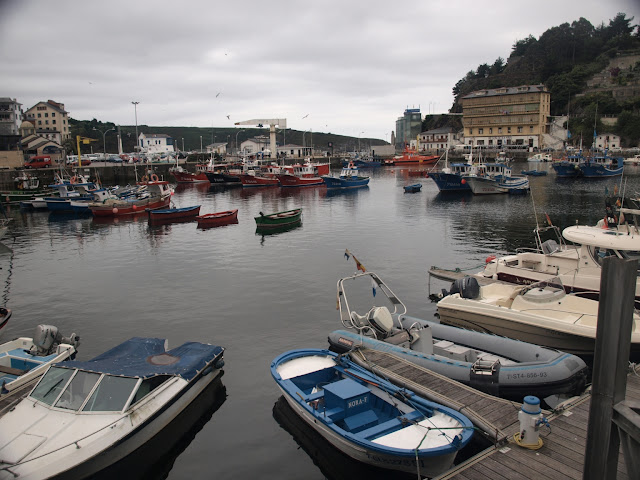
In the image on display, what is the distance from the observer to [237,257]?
92.9ft

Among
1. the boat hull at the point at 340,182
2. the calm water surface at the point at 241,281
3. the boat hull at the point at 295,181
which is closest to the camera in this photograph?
the calm water surface at the point at 241,281

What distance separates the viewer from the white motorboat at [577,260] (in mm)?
15000

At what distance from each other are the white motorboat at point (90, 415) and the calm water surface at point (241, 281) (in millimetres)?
1253

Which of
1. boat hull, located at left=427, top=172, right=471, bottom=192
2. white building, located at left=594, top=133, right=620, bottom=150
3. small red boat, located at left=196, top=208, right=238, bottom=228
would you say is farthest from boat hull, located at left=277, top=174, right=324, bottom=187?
white building, located at left=594, top=133, right=620, bottom=150

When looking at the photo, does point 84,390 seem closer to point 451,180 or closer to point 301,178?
→ point 451,180

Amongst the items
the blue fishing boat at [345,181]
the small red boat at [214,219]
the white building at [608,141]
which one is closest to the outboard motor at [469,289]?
the small red boat at [214,219]

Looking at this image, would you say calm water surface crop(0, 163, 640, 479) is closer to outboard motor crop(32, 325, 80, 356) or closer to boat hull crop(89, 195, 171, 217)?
boat hull crop(89, 195, 171, 217)

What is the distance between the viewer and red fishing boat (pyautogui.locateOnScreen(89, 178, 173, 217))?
46.6m

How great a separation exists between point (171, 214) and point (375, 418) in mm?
36669

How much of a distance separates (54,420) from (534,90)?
128 meters

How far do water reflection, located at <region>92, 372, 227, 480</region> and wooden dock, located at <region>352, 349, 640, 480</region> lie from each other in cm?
403

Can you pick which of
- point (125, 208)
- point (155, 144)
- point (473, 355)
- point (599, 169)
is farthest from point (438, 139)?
point (473, 355)

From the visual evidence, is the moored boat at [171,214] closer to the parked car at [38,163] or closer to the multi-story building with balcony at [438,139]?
the parked car at [38,163]

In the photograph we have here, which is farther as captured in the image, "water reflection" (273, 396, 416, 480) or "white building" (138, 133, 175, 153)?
"white building" (138, 133, 175, 153)
